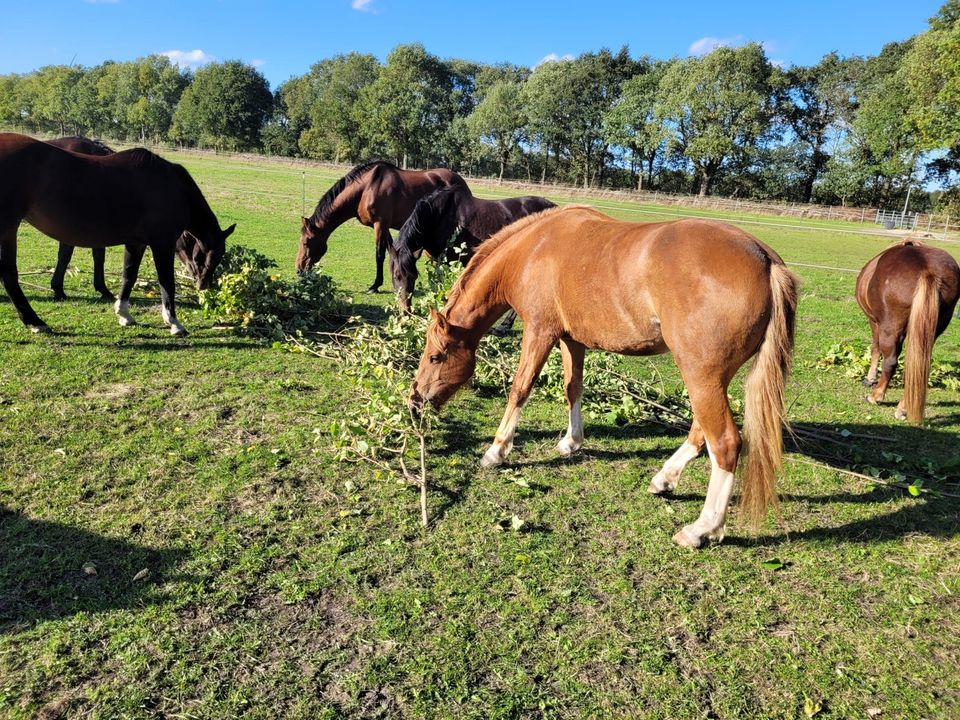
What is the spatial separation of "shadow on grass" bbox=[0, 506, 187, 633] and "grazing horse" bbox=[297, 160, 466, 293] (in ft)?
24.5

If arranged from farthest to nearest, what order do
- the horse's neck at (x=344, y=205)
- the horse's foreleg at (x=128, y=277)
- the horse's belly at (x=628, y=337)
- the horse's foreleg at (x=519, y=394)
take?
the horse's neck at (x=344, y=205) < the horse's foreleg at (x=128, y=277) < the horse's foreleg at (x=519, y=394) < the horse's belly at (x=628, y=337)

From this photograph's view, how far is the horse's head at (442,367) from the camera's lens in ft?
14.8

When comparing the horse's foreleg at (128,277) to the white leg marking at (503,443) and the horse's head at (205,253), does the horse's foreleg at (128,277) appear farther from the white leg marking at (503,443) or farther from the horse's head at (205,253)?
the white leg marking at (503,443)

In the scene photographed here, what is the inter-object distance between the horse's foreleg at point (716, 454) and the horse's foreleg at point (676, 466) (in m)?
0.56

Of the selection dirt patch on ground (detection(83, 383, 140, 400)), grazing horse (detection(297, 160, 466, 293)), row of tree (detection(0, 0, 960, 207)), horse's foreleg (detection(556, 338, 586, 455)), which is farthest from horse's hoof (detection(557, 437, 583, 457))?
row of tree (detection(0, 0, 960, 207))

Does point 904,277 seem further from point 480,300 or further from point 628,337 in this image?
point 480,300

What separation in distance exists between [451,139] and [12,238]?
229 ft

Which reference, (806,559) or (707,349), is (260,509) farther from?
(806,559)

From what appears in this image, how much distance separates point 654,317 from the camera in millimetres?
3686

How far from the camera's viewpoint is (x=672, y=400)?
229 inches

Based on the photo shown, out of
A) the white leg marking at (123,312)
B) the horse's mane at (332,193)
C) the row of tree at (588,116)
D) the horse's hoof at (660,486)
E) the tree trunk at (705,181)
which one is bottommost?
the horse's hoof at (660,486)

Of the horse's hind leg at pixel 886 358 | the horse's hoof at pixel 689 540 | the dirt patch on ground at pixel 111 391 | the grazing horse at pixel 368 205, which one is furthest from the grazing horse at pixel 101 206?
the horse's hind leg at pixel 886 358

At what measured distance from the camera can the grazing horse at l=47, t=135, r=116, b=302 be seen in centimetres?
760

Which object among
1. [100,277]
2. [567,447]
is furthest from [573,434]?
[100,277]
